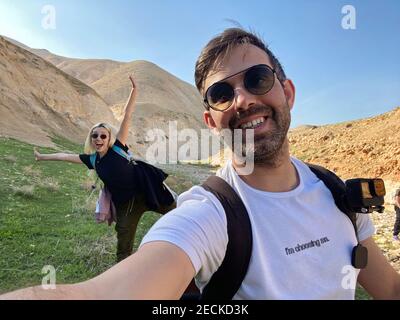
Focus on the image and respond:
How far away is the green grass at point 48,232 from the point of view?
5531 mm

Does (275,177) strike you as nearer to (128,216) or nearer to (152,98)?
(128,216)

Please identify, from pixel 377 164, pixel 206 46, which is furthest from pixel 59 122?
pixel 206 46

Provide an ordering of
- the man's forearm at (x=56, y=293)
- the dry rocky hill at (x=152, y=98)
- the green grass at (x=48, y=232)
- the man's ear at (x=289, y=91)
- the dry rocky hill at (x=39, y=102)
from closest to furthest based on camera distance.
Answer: the man's forearm at (x=56, y=293), the man's ear at (x=289, y=91), the green grass at (x=48, y=232), the dry rocky hill at (x=39, y=102), the dry rocky hill at (x=152, y=98)

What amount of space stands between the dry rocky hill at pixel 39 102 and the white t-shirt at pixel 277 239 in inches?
968

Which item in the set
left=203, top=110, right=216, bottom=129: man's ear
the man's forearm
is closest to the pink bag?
left=203, top=110, right=216, bottom=129: man's ear

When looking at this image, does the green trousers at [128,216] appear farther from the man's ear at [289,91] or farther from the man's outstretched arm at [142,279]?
the man's outstretched arm at [142,279]

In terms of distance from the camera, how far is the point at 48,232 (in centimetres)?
727

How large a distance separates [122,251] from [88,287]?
11.9 feet

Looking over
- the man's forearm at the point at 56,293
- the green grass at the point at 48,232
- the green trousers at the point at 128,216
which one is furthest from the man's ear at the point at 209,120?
the green grass at the point at 48,232

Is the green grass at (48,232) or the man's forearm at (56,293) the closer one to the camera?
the man's forearm at (56,293)

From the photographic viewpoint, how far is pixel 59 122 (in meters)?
34.2

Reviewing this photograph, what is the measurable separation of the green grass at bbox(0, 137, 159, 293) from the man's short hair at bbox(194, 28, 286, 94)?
421cm

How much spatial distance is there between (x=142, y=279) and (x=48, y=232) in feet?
21.8
